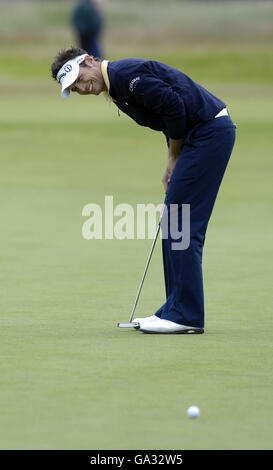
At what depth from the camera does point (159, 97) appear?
623cm

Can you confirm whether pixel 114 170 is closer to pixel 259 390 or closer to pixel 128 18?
pixel 259 390

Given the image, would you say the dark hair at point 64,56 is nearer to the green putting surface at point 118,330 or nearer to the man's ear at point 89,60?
the man's ear at point 89,60

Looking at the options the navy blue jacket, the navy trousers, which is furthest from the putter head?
the navy blue jacket

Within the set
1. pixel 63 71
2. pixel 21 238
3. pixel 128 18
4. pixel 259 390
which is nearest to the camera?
pixel 259 390

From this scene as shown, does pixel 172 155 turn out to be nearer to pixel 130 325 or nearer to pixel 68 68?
pixel 68 68

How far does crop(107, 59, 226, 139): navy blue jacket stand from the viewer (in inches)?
245

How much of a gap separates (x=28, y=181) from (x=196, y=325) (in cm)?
993

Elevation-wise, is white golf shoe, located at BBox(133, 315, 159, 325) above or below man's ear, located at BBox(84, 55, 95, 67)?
below

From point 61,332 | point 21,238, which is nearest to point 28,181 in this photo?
point 21,238

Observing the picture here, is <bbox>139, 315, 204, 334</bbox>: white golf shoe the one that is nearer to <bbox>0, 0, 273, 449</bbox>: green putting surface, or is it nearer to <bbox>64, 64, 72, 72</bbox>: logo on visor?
<bbox>0, 0, 273, 449</bbox>: green putting surface

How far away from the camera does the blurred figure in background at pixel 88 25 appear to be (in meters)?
28.2

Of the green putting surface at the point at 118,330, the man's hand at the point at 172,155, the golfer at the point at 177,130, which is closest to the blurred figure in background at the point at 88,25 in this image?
the green putting surface at the point at 118,330

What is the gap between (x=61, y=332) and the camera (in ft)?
22.1

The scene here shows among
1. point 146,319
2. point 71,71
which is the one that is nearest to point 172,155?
point 71,71
